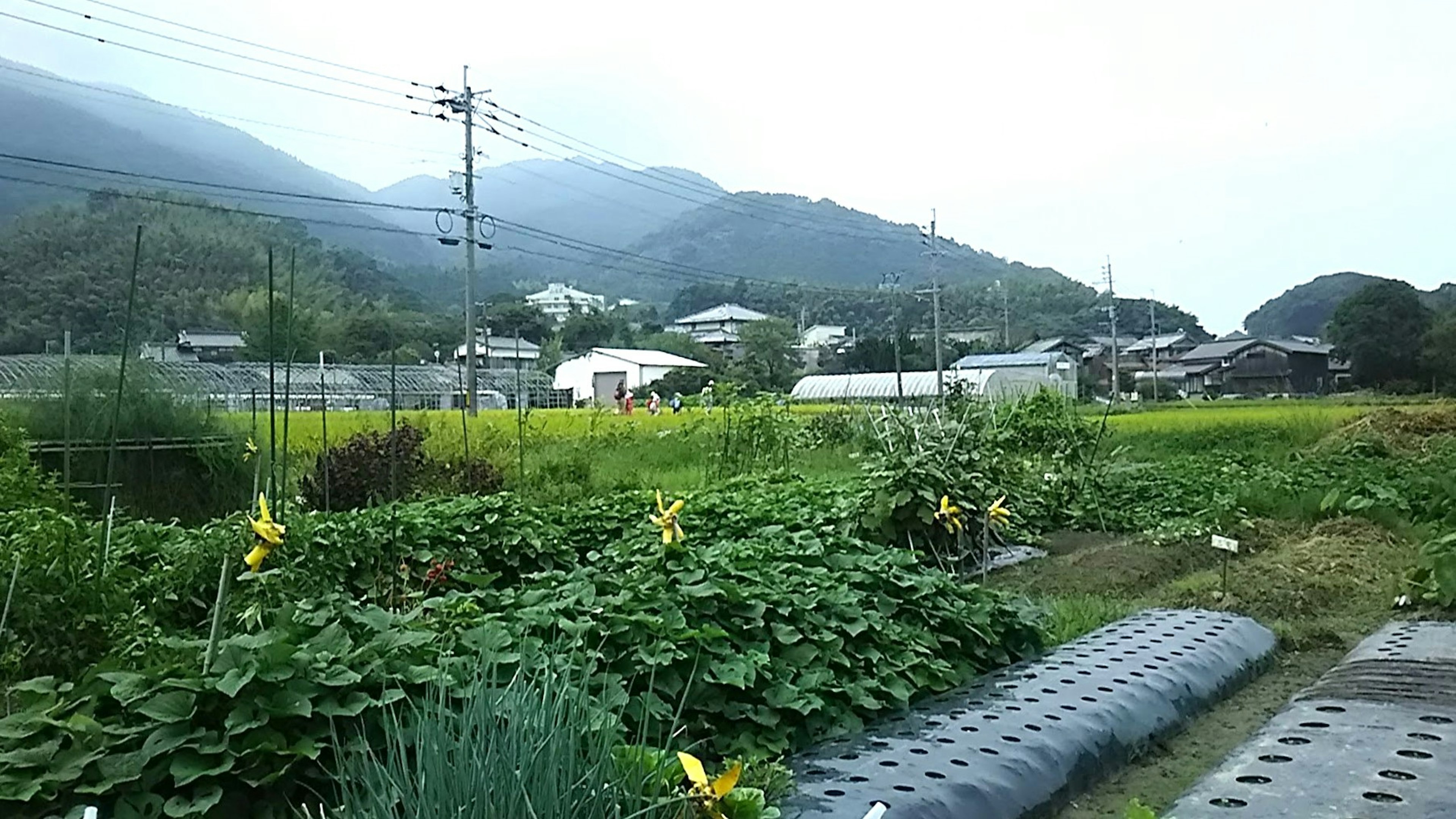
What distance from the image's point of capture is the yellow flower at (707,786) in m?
1.78

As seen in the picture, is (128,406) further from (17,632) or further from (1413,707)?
(1413,707)

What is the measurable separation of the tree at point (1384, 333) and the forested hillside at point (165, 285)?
14808 millimetres

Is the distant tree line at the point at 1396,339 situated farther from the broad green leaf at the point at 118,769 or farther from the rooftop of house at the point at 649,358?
the broad green leaf at the point at 118,769

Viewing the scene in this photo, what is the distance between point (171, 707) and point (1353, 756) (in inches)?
108

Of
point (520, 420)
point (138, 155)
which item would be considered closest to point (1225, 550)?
point (520, 420)

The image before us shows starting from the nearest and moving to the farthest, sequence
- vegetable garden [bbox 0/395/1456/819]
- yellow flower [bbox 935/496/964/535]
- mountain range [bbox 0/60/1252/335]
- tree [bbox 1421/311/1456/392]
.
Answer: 1. vegetable garden [bbox 0/395/1456/819]
2. yellow flower [bbox 935/496/964/535]
3. tree [bbox 1421/311/1456/392]
4. mountain range [bbox 0/60/1252/335]

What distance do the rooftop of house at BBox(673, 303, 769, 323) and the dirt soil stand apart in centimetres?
2982

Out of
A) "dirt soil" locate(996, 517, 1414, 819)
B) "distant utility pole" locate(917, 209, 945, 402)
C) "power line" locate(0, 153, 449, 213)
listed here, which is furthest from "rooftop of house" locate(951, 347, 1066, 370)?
"dirt soil" locate(996, 517, 1414, 819)

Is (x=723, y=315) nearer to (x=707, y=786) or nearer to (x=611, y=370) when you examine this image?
(x=611, y=370)

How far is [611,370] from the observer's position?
28562mm

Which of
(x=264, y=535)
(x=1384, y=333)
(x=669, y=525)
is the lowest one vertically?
(x=669, y=525)

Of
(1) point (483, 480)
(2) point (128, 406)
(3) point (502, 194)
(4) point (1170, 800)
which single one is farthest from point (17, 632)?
(3) point (502, 194)

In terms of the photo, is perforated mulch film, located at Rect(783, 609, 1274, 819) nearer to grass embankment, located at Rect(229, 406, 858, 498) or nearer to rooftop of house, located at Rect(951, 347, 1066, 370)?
grass embankment, located at Rect(229, 406, 858, 498)

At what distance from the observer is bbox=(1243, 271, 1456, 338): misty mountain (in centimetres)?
2177
